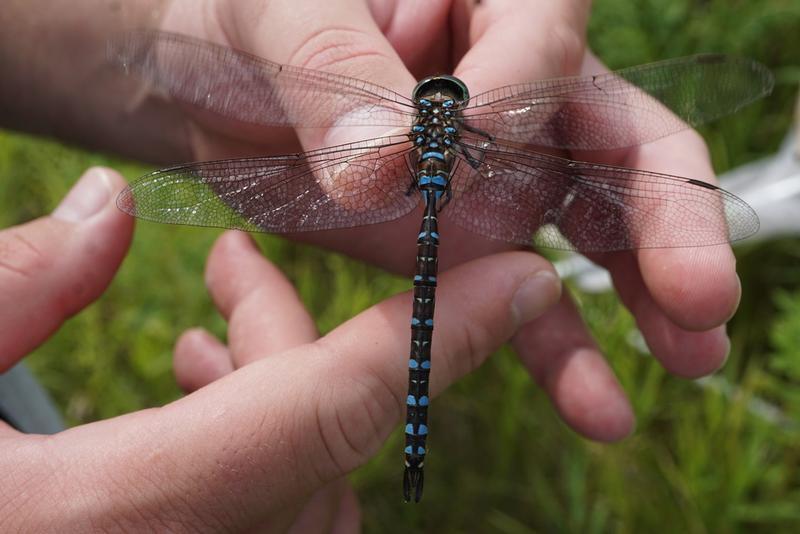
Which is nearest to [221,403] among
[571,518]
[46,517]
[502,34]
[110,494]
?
[110,494]

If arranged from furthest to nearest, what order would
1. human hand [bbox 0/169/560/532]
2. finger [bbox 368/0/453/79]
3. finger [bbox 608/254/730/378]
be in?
1. finger [bbox 608/254/730/378]
2. finger [bbox 368/0/453/79]
3. human hand [bbox 0/169/560/532]

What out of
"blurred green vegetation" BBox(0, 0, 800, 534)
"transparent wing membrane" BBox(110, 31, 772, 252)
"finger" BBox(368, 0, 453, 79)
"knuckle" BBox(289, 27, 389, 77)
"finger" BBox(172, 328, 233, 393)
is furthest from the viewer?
"blurred green vegetation" BBox(0, 0, 800, 534)

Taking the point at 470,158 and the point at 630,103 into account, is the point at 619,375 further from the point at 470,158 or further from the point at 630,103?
the point at 470,158

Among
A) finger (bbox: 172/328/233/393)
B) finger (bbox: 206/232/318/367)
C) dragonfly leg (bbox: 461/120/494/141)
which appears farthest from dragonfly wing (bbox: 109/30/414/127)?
finger (bbox: 172/328/233/393)

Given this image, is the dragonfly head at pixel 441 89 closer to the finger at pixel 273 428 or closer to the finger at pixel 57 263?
the finger at pixel 273 428

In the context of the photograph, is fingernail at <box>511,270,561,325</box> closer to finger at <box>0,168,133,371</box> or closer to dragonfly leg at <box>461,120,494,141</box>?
dragonfly leg at <box>461,120,494,141</box>

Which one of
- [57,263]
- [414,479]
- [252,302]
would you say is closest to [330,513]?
[414,479]

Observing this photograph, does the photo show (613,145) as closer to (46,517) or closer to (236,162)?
(236,162)

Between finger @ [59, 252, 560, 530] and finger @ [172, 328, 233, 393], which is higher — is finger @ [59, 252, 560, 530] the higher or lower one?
the lower one
